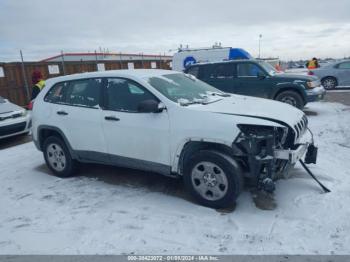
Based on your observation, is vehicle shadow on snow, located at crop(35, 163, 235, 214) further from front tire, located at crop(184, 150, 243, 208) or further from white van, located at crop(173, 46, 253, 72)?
white van, located at crop(173, 46, 253, 72)

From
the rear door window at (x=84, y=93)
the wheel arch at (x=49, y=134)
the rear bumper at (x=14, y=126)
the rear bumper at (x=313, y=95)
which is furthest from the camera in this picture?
the rear bumper at (x=313, y=95)

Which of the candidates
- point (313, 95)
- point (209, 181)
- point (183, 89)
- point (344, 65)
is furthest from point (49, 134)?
point (344, 65)

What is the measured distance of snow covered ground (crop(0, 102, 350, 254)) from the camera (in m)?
3.11

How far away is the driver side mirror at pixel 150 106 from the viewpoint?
388 centimetres

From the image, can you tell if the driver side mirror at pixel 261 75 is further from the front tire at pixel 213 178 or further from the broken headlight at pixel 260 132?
the front tire at pixel 213 178

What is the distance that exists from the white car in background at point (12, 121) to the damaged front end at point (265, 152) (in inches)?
250

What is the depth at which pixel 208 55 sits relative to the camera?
592 inches

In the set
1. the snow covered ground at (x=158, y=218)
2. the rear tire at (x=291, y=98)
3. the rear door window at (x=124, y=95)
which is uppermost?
the rear door window at (x=124, y=95)

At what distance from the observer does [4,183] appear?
515cm

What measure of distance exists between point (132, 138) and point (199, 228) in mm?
1560

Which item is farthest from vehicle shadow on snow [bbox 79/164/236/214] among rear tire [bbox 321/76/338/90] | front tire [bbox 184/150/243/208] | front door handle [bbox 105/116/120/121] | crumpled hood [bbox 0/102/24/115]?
rear tire [bbox 321/76/338/90]

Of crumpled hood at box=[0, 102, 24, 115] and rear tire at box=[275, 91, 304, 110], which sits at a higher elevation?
crumpled hood at box=[0, 102, 24, 115]

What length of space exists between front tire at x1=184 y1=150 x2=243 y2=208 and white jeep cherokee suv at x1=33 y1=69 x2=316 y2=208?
0.01 metres

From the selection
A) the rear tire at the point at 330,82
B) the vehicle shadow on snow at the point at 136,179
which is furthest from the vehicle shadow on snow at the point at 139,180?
the rear tire at the point at 330,82
